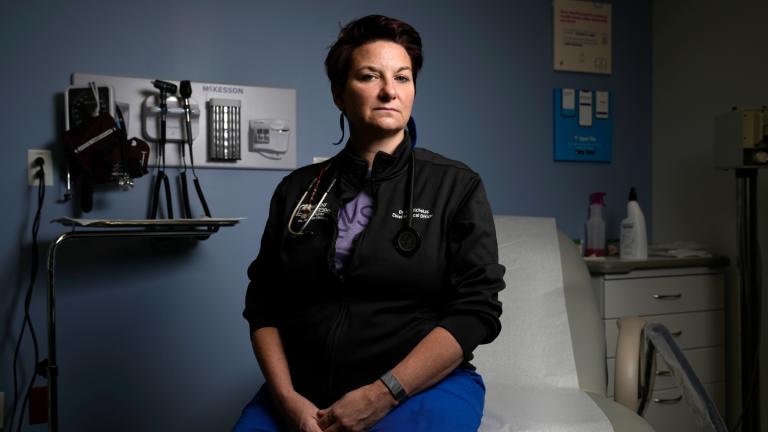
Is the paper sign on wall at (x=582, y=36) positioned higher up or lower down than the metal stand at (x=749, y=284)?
higher up

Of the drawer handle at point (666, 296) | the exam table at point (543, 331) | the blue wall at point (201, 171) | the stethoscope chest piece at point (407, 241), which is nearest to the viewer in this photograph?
the stethoscope chest piece at point (407, 241)

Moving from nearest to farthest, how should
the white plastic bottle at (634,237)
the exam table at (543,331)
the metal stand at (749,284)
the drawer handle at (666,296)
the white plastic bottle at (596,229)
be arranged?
Result: the exam table at (543,331), the metal stand at (749,284), the drawer handle at (666,296), the white plastic bottle at (634,237), the white plastic bottle at (596,229)

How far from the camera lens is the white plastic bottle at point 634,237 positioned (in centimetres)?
231

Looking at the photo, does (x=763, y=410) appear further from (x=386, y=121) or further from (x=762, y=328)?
(x=386, y=121)

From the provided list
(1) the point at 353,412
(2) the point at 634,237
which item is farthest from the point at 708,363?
(1) the point at 353,412

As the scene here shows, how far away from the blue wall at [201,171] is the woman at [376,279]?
83cm

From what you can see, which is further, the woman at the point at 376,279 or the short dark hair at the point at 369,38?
the short dark hair at the point at 369,38

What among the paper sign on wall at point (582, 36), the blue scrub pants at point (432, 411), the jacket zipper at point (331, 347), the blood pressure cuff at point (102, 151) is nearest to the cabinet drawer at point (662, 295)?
the paper sign on wall at point (582, 36)

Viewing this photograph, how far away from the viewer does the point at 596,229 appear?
2.54 meters

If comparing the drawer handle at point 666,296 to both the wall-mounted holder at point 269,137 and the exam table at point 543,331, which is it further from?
the wall-mounted holder at point 269,137

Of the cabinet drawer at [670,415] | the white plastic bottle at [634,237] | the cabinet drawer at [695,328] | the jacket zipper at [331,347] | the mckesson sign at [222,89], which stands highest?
the mckesson sign at [222,89]

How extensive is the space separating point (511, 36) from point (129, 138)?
1.51 metres

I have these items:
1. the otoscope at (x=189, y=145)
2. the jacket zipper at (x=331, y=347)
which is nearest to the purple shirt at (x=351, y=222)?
the jacket zipper at (x=331, y=347)

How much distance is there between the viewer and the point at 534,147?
8.43ft
